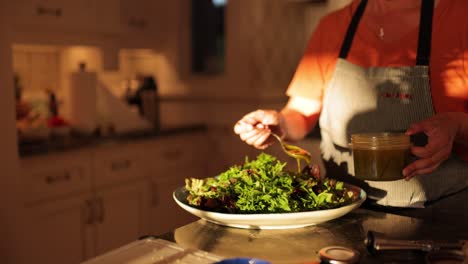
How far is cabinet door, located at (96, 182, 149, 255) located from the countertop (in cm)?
158

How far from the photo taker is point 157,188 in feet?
9.39

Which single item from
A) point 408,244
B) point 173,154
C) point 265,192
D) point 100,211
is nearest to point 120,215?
point 100,211

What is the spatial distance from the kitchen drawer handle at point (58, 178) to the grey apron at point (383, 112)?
53.0 inches

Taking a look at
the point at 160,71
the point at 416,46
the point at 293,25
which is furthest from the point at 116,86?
the point at 416,46

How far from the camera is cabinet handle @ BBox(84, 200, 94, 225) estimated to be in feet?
8.05

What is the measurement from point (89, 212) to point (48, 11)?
1021mm

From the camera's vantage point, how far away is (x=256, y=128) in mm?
1277

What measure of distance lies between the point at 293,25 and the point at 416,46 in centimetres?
196

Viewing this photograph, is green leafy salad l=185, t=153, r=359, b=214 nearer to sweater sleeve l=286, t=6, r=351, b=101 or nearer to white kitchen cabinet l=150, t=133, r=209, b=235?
sweater sleeve l=286, t=6, r=351, b=101

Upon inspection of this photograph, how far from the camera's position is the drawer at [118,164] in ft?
8.25

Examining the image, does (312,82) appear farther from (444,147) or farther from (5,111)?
(5,111)

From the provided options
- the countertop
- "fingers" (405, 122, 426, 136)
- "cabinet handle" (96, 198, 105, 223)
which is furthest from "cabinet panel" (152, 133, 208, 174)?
"fingers" (405, 122, 426, 136)

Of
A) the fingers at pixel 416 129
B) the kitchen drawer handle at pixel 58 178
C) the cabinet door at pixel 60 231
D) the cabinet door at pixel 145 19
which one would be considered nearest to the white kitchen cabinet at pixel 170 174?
the cabinet door at pixel 60 231

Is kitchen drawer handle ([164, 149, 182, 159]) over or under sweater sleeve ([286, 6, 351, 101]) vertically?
under
